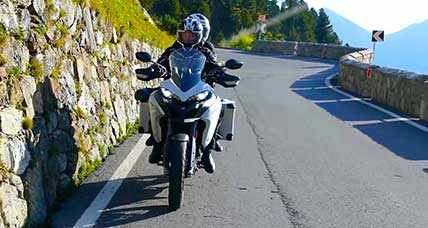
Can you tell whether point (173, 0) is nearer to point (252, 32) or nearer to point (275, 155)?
point (252, 32)

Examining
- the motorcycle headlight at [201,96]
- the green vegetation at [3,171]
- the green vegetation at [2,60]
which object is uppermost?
the green vegetation at [2,60]

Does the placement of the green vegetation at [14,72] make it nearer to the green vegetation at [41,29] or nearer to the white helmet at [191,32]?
the green vegetation at [41,29]

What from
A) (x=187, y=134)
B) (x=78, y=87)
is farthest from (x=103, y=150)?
(x=187, y=134)

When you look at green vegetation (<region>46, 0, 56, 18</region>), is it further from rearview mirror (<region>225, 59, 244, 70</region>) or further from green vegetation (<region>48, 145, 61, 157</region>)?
rearview mirror (<region>225, 59, 244, 70</region>)

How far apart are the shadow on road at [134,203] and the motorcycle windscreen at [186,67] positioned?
1262 mm

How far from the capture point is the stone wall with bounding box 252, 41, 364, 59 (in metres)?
42.1

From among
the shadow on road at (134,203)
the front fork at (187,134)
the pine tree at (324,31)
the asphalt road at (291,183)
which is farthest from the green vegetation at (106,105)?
the pine tree at (324,31)

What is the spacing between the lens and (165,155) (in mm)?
6207

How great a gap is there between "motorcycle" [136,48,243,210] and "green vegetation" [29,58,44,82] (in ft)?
3.76

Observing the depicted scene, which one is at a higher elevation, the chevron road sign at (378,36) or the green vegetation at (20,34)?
the green vegetation at (20,34)

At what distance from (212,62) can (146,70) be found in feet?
2.50

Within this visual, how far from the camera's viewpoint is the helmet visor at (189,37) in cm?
685

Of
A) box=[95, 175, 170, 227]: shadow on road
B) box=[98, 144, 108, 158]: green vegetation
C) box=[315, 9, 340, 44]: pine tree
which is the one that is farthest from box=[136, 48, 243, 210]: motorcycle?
box=[315, 9, 340, 44]: pine tree

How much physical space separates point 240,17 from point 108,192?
7418 centimetres
